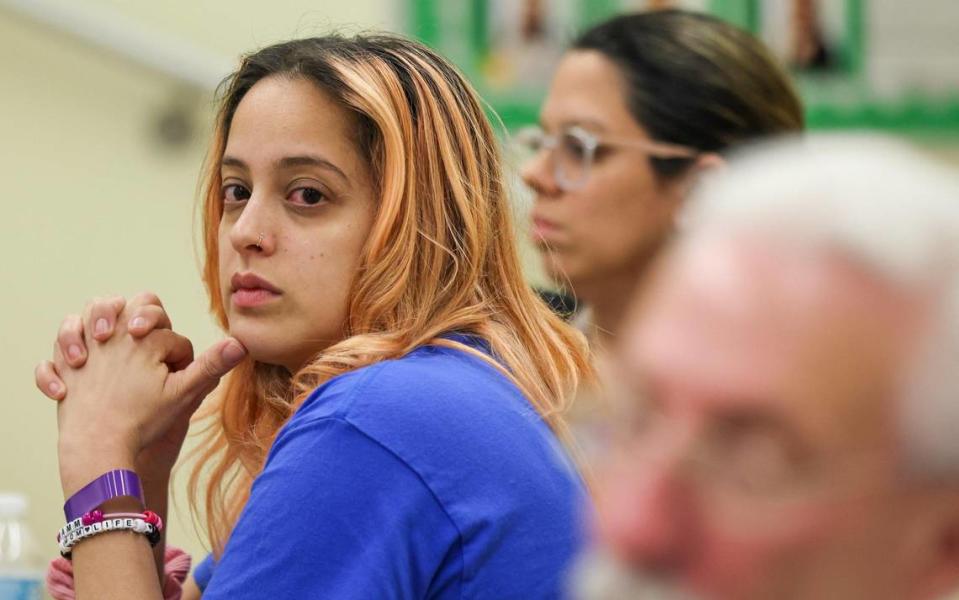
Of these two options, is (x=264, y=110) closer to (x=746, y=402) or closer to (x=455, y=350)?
(x=455, y=350)

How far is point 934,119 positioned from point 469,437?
7.96ft

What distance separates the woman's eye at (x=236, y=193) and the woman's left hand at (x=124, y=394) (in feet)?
0.48

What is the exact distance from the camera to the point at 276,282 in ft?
4.50

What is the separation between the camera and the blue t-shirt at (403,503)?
1.12 metres

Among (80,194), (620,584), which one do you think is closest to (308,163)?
(620,584)

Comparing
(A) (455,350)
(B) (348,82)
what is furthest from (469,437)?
(B) (348,82)

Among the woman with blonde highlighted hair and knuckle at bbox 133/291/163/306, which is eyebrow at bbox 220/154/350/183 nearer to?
the woman with blonde highlighted hair

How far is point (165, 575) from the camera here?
1584 millimetres

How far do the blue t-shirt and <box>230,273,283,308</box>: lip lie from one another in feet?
0.65

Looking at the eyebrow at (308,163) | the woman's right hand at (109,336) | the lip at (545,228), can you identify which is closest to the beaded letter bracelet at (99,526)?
the woman's right hand at (109,336)

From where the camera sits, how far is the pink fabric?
144 centimetres

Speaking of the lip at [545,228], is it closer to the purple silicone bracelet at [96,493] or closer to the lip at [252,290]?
the lip at [252,290]

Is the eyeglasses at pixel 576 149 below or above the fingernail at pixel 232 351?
above

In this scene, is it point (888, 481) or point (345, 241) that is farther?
point (345, 241)
